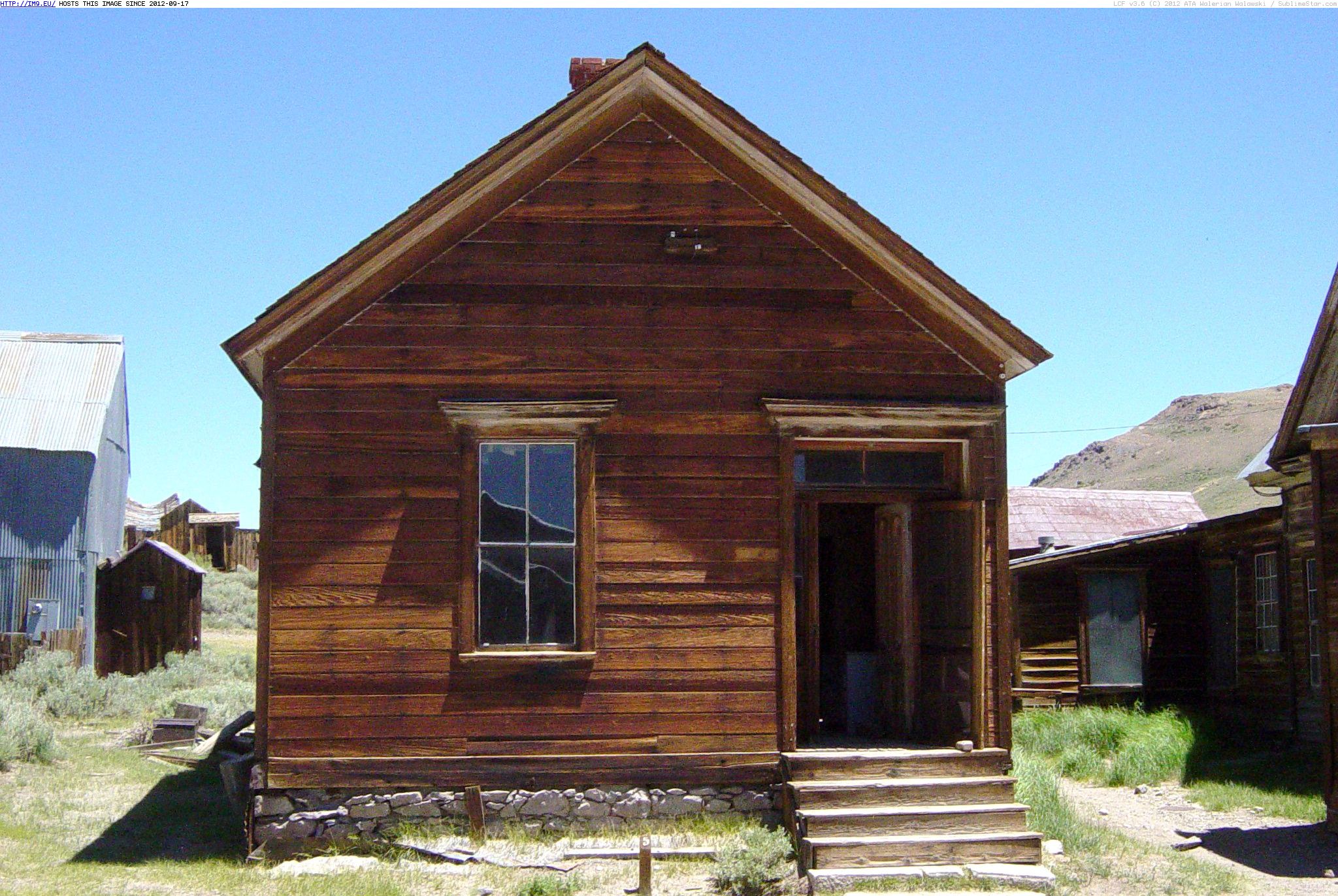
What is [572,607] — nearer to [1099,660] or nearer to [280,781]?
[280,781]

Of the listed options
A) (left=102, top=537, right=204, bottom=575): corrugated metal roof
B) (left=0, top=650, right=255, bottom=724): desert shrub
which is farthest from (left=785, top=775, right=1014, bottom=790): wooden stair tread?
(left=102, top=537, right=204, bottom=575): corrugated metal roof

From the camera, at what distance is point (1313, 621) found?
54.5 ft

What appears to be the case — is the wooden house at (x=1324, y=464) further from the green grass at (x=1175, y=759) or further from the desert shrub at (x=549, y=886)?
the desert shrub at (x=549, y=886)

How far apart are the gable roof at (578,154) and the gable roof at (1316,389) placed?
10.4 feet

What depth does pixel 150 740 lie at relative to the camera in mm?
16859

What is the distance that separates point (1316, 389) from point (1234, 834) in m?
4.14

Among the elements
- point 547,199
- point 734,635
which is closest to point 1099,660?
point 734,635

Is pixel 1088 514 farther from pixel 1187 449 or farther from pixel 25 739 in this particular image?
pixel 1187 449

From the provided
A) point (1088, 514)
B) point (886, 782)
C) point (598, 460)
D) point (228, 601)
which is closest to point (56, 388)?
point (228, 601)

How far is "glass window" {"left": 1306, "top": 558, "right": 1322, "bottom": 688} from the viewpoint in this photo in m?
16.5

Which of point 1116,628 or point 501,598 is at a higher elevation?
point 501,598

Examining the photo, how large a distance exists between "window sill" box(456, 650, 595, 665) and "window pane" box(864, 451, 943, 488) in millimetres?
2813

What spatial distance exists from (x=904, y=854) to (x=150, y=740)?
11173 millimetres

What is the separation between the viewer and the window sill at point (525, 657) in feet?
33.3
